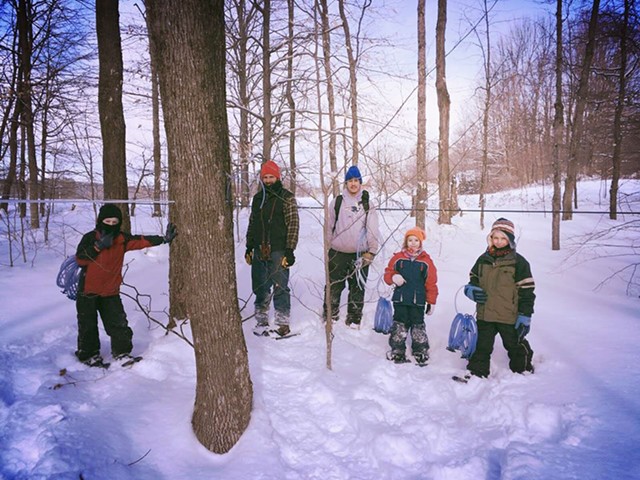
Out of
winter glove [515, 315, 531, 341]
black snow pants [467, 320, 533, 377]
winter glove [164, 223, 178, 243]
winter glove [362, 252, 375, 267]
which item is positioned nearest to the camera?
winter glove [164, 223, 178, 243]

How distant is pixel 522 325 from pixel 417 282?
3.20 ft

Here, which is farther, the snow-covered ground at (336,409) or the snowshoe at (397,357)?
the snowshoe at (397,357)

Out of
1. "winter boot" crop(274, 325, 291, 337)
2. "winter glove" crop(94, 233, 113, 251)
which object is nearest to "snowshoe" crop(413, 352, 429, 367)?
"winter boot" crop(274, 325, 291, 337)

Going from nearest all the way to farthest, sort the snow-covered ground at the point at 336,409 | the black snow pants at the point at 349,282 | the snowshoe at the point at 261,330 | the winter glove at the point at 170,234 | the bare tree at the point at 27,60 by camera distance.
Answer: the snow-covered ground at the point at 336,409 < the winter glove at the point at 170,234 < the snowshoe at the point at 261,330 < the black snow pants at the point at 349,282 < the bare tree at the point at 27,60

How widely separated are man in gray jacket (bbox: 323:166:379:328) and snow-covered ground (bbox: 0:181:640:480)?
43cm

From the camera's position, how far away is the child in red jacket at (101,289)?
3.04 m

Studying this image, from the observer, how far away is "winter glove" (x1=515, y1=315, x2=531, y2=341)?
290 cm

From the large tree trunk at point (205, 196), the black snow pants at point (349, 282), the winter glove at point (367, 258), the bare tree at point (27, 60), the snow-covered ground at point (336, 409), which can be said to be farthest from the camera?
the bare tree at point (27, 60)

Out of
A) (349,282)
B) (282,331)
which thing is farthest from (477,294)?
(282,331)

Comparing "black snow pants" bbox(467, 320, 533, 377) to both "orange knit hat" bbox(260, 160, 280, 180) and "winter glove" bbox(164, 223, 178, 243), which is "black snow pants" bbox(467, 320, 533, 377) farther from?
"winter glove" bbox(164, 223, 178, 243)

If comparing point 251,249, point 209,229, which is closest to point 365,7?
point 251,249

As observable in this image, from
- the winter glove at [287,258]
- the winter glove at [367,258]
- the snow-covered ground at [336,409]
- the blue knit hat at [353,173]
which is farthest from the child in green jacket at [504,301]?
the winter glove at [287,258]

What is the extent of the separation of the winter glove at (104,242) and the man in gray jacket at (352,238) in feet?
7.38

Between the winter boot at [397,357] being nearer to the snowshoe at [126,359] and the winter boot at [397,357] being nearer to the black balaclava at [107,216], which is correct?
the snowshoe at [126,359]
